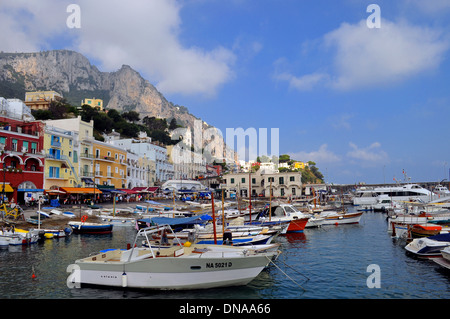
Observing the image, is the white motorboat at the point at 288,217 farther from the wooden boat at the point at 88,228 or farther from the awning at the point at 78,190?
the awning at the point at 78,190

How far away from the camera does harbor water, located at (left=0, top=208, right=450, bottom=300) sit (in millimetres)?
13734

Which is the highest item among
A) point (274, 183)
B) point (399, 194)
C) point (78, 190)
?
point (274, 183)

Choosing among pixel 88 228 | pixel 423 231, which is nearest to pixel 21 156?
pixel 88 228

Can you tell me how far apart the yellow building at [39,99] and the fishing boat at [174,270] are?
115015mm


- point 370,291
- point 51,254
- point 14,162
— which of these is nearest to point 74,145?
point 14,162

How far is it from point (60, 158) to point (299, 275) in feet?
154

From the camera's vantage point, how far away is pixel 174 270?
44.3 feet

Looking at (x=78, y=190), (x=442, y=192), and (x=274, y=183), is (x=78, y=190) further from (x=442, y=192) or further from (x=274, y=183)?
(x=442, y=192)

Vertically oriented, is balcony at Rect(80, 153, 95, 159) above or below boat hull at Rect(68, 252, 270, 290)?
above

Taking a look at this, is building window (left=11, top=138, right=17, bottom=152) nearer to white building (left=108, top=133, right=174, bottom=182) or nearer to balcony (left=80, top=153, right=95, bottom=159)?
balcony (left=80, top=153, right=95, bottom=159)

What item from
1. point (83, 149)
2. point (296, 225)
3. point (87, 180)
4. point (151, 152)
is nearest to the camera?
point (296, 225)

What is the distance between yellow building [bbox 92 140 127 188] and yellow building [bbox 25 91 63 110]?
61.2m

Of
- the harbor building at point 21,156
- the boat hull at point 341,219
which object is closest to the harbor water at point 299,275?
the boat hull at point 341,219

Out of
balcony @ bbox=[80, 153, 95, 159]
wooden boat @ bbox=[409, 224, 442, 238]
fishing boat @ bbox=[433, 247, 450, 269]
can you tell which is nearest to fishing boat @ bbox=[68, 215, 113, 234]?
balcony @ bbox=[80, 153, 95, 159]
